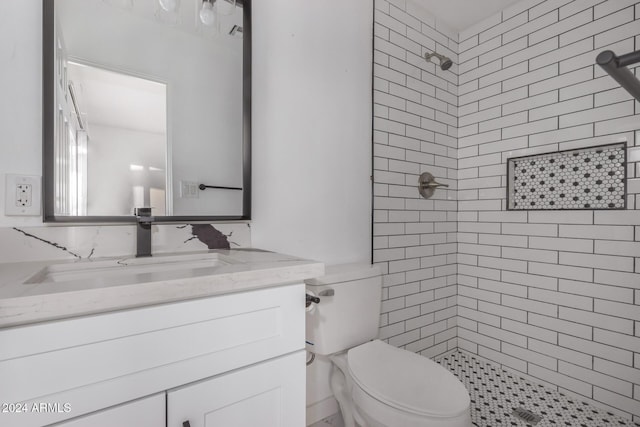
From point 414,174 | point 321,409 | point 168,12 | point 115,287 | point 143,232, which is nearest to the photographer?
point 115,287

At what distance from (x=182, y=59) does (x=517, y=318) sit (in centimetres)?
230

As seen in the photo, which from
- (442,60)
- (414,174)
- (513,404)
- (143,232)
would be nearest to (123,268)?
(143,232)

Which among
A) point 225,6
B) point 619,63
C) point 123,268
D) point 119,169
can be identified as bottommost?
point 123,268

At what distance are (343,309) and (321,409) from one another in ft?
1.83

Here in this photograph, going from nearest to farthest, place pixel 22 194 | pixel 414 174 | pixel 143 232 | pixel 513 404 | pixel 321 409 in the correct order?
pixel 22 194, pixel 143 232, pixel 321 409, pixel 513 404, pixel 414 174

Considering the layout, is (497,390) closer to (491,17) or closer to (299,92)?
(299,92)

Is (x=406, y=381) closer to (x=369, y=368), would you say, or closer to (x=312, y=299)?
(x=369, y=368)

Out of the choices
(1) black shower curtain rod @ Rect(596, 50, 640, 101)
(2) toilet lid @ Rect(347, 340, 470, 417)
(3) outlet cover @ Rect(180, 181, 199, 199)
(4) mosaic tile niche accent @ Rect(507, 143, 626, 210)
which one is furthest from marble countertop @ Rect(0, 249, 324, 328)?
(4) mosaic tile niche accent @ Rect(507, 143, 626, 210)

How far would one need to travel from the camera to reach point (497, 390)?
70.2 inches

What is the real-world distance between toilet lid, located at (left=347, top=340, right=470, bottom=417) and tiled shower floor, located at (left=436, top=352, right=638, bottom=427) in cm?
64

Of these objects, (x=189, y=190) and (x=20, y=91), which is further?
(x=189, y=190)

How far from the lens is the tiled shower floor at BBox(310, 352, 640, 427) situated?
1.52m

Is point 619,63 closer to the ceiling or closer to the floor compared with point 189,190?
closer to the ceiling

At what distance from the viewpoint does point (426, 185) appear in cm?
197
